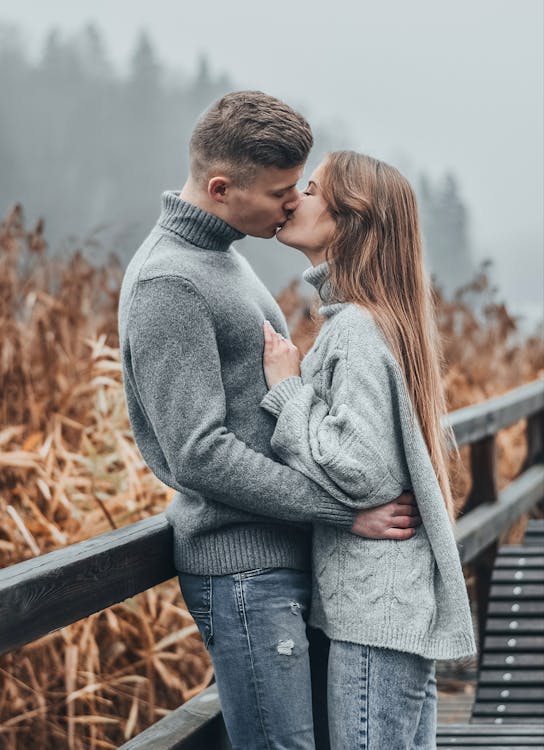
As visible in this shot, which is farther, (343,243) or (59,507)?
(59,507)

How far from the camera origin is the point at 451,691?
4.39 metres

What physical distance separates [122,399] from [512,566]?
1647 millimetres

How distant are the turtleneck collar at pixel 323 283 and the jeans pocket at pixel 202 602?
20.5 inches

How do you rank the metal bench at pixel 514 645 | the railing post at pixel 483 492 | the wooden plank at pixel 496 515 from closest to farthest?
the metal bench at pixel 514 645, the wooden plank at pixel 496 515, the railing post at pixel 483 492

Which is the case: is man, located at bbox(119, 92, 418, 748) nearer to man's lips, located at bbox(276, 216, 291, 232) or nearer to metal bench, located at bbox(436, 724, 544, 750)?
man's lips, located at bbox(276, 216, 291, 232)

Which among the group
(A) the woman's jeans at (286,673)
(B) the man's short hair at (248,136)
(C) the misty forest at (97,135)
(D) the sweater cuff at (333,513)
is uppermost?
(B) the man's short hair at (248,136)

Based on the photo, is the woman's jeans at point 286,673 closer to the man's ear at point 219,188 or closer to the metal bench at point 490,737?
the man's ear at point 219,188

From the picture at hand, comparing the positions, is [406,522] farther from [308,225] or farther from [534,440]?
→ [534,440]

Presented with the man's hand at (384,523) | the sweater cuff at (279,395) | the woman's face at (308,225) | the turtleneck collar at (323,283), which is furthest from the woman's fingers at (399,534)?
the woman's face at (308,225)

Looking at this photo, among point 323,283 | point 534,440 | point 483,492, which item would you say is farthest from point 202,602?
point 534,440

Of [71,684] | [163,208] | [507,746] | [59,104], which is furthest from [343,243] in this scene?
[59,104]

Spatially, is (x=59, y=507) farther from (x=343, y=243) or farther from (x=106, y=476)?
(x=343, y=243)

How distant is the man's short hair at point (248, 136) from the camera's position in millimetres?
1864

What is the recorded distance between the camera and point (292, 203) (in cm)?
199
